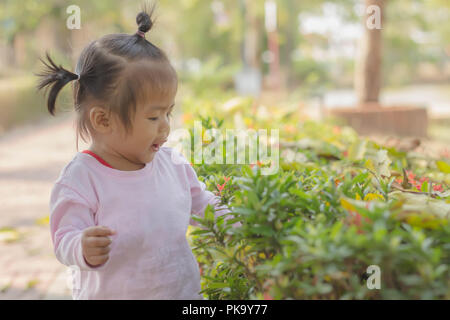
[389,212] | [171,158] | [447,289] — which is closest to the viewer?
[447,289]

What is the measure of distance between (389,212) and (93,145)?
105 centimetres

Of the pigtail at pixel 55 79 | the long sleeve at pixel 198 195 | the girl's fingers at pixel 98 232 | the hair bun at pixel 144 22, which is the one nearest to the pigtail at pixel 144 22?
the hair bun at pixel 144 22

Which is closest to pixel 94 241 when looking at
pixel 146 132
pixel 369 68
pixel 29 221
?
pixel 146 132

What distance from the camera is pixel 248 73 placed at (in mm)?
16688

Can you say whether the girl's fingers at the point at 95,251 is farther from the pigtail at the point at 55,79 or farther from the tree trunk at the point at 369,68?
the tree trunk at the point at 369,68

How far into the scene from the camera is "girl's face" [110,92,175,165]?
163 cm

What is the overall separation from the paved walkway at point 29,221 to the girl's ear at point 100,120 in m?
2.06

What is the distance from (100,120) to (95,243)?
48cm

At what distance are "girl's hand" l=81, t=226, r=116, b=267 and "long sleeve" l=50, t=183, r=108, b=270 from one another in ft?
0.20

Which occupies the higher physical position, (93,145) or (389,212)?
(93,145)

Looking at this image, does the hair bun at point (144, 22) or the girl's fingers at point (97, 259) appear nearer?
the girl's fingers at point (97, 259)

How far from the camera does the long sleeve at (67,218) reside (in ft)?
4.87
